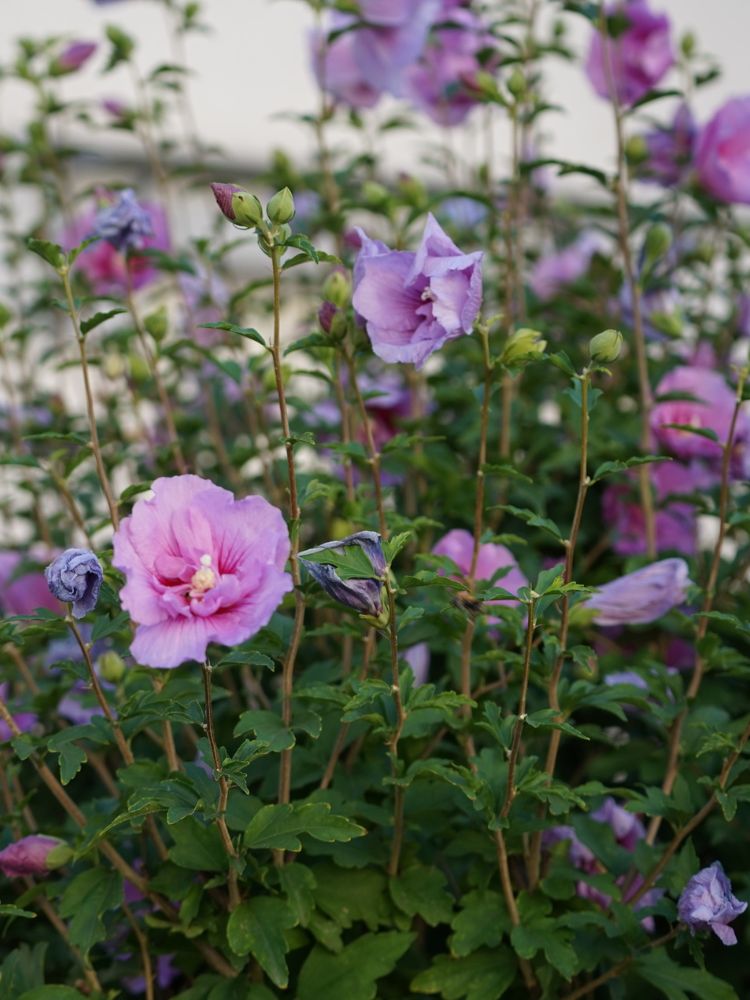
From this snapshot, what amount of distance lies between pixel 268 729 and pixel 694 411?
2.05ft

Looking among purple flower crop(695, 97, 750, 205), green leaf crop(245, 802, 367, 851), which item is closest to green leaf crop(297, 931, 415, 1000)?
green leaf crop(245, 802, 367, 851)

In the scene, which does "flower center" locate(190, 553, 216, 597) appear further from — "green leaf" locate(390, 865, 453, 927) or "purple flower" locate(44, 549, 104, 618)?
"green leaf" locate(390, 865, 453, 927)

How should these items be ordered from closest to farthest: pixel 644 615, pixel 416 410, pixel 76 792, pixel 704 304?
pixel 644 615, pixel 76 792, pixel 416 410, pixel 704 304

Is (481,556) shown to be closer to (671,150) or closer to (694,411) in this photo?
(694,411)

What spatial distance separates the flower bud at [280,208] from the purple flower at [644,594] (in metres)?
0.37

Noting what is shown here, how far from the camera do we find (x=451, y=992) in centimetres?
71

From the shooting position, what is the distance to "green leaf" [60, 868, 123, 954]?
2.21 feet

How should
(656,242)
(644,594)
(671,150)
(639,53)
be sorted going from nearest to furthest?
(644,594) < (656,242) < (639,53) < (671,150)

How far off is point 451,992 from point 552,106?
0.74m

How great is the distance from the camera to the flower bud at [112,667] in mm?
786

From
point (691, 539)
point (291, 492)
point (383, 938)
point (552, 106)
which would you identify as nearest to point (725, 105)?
point (552, 106)

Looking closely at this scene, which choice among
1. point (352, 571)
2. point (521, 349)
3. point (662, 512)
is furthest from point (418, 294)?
point (662, 512)

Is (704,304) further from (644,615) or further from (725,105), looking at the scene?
(644,615)

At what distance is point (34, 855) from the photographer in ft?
2.35
